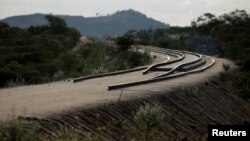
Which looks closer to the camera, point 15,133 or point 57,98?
point 15,133

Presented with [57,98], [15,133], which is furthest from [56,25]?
[15,133]

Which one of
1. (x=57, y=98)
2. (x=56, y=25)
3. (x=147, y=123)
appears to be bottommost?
(x=56, y=25)

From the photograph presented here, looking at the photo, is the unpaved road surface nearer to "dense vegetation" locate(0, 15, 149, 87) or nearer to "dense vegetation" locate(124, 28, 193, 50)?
"dense vegetation" locate(0, 15, 149, 87)

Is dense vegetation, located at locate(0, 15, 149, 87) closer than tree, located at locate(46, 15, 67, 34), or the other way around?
dense vegetation, located at locate(0, 15, 149, 87)

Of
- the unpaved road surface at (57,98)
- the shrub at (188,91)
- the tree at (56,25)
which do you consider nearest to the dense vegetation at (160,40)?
the tree at (56,25)

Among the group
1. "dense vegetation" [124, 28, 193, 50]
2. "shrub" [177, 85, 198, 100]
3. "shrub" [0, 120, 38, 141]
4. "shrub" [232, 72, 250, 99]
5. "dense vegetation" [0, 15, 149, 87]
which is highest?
"shrub" [0, 120, 38, 141]

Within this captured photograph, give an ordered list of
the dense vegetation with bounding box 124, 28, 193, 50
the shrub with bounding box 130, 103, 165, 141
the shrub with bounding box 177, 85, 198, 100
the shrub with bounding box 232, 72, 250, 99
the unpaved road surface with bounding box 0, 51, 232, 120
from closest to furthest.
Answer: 1. the shrub with bounding box 130, 103, 165, 141
2. the unpaved road surface with bounding box 0, 51, 232, 120
3. the shrub with bounding box 177, 85, 198, 100
4. the shrub with bounding box 232, 72, 250, 99
5. the dense vegetation with bounding box 124, 28, 193, 50

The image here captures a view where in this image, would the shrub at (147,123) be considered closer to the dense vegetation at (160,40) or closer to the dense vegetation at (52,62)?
the dense vegetation at (52,62)

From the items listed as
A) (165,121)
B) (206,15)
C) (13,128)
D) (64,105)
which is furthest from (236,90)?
(206,15)

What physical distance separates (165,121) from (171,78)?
1075 centimetres

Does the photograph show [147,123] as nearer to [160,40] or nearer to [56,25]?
[160,40]

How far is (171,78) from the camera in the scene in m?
26.1

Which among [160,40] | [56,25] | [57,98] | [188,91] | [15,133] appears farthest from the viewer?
[56,25]

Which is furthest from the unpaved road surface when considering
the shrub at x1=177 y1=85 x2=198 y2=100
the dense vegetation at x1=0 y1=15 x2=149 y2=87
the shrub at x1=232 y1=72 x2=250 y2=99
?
the dense vegetation at x1=0 y1=15 x2=149 y2=87
